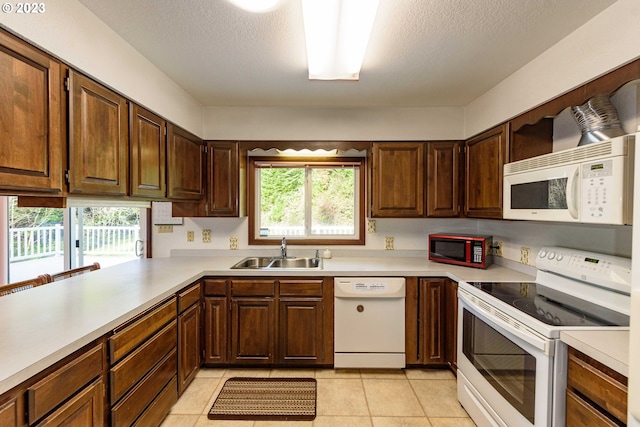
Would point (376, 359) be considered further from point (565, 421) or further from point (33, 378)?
point (33, 378)

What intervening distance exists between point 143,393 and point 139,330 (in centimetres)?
35

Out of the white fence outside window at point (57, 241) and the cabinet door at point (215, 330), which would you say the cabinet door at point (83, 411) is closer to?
the cabinet door at point (215, 330)

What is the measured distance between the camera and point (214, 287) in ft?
8.13

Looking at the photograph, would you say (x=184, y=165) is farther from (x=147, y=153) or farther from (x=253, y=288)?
(x=253, y=288)

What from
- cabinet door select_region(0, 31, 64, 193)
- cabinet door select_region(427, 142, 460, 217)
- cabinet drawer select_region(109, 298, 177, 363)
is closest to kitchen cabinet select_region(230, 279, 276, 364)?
cabinet drawer select_region(109, 298, 177, 363)

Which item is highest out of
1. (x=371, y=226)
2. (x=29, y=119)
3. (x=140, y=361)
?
(x=29, y=119)

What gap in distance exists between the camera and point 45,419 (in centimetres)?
103

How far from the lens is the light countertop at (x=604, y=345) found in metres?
1.06

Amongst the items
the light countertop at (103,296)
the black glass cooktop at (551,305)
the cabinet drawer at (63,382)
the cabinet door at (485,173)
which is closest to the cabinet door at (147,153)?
the light countertop at (103,296)

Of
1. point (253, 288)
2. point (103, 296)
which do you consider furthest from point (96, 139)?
point (253, 288)

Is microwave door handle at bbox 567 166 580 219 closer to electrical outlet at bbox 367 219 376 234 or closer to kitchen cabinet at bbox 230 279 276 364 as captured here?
electrical outlet at bbox 367 219 376 234

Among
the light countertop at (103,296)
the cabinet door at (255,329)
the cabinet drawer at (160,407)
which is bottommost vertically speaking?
the cabinet drawer at (160,407)

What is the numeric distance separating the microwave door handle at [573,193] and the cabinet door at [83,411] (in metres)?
2.30

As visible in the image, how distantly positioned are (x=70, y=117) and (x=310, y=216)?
7.08 ft
